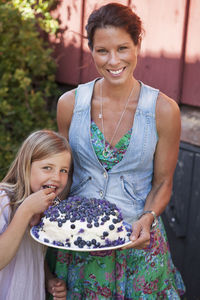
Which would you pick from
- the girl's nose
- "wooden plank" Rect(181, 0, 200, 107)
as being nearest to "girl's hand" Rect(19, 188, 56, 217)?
the girl's nose

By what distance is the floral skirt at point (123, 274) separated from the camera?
2.21m

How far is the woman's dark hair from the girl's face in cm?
62

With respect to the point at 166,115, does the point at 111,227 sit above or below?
below

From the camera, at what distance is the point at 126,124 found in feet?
7.45

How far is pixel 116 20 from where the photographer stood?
207cm

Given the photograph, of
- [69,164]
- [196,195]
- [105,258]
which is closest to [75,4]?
[196,195]

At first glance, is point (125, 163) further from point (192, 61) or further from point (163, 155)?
point (192, 61)

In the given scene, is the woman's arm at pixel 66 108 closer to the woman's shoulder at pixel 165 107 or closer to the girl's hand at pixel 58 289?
the woman's shoulder at pixel 165 107

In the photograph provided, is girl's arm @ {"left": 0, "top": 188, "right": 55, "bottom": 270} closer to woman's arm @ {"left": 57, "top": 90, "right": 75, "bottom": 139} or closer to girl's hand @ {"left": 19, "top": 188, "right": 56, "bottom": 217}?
girl's hand @ {"left": 19, "top": 188, "right": 56, "bottom": 217}

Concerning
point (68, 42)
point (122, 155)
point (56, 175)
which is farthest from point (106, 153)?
point (68, 42)

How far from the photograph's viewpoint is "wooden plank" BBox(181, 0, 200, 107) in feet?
10.0

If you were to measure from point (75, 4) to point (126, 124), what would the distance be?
2495 mm

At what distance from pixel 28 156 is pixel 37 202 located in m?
0.29

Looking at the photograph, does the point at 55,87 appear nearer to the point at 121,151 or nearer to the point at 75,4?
the point at 75,4
